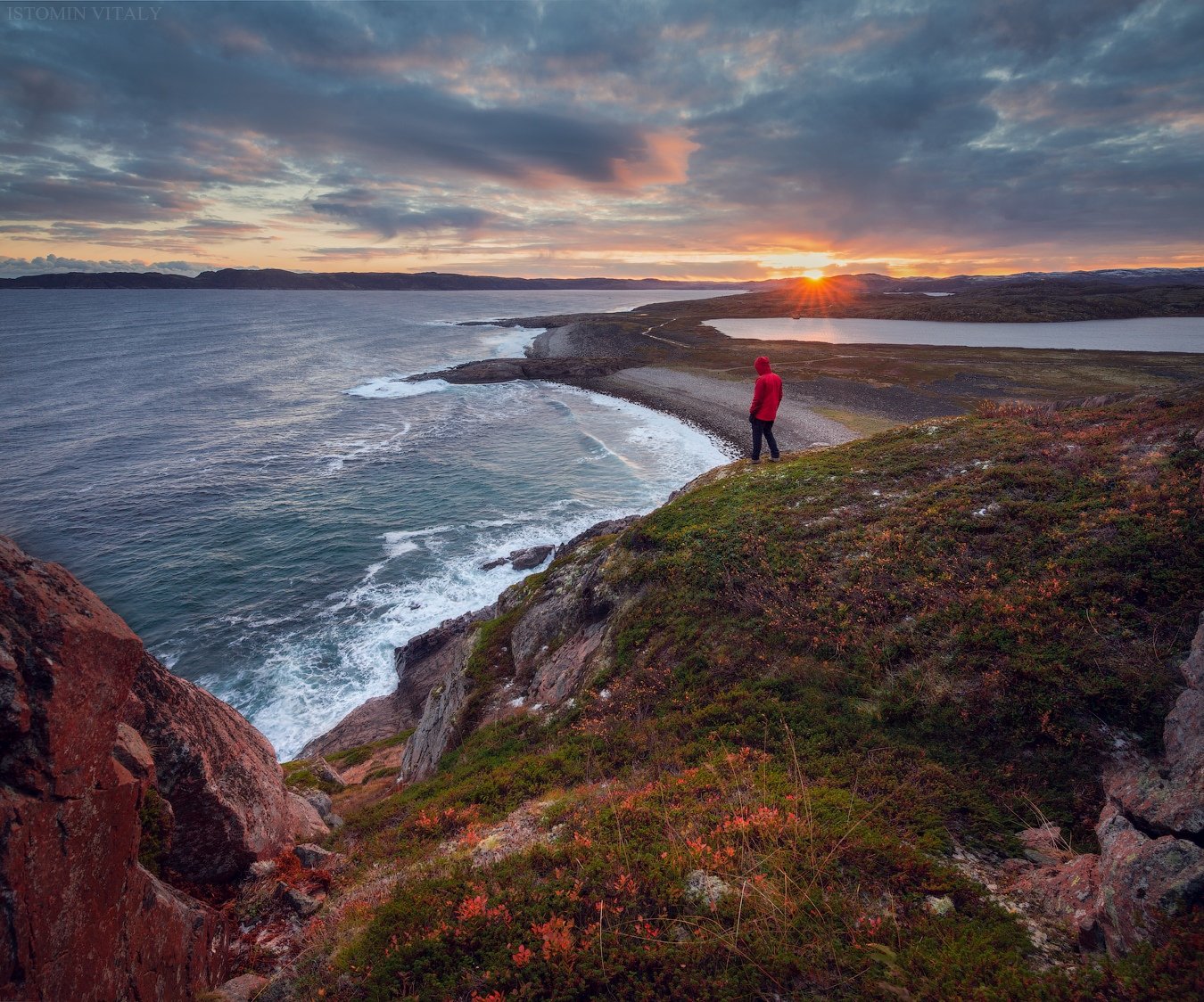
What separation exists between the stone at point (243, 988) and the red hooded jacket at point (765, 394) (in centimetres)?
1751

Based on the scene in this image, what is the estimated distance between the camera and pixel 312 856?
9.61m

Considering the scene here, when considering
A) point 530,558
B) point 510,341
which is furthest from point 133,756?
point 510,341

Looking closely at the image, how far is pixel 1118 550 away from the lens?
32.5ft

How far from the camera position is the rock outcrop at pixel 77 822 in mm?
4949

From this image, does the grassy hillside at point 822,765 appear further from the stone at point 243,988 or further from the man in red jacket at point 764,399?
the man in red jacket at point 764,399

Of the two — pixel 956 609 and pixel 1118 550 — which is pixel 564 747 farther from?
pixel 1118 550

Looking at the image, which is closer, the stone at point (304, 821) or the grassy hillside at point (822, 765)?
the grassy hillside at point (822, 765)

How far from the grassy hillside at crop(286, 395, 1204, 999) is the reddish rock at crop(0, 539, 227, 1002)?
5.71 feet

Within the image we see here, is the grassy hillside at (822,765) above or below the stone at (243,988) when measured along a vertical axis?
above

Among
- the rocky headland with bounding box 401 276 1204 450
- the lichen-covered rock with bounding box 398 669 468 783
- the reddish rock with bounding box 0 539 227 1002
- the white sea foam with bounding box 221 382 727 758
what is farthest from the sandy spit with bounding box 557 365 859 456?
the reddish rock with bounding box 0 539 227 1002

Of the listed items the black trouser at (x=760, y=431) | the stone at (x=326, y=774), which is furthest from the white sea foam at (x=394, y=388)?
the stone at (x=326, y=774)

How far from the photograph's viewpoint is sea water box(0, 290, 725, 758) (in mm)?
25859

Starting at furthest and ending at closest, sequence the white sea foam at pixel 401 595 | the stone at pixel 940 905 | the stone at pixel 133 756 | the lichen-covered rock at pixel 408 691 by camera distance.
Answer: the white sea foam at pixel 401 595, the lichen-covered rock at pixel 408 691, the stone at pixel 133 756, the stone at pixel 940 905

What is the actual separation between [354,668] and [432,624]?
3924mm
